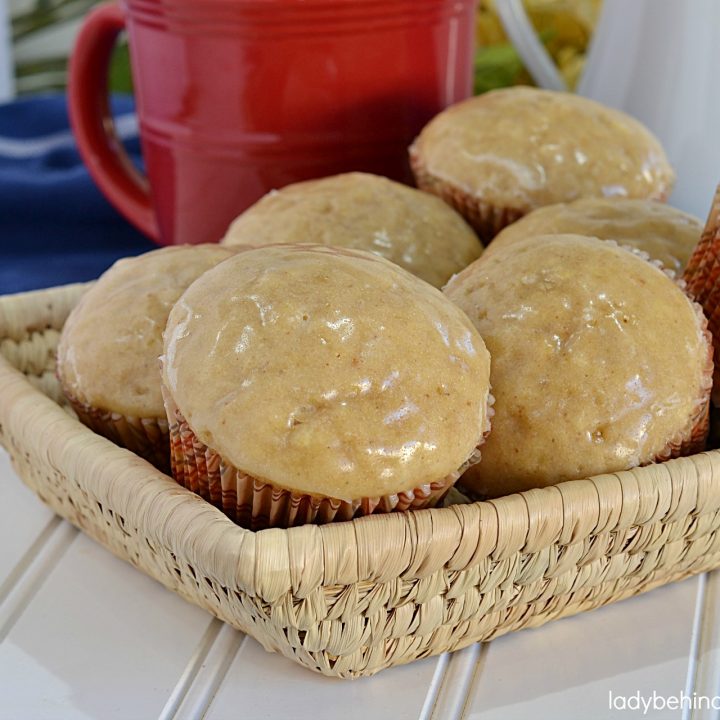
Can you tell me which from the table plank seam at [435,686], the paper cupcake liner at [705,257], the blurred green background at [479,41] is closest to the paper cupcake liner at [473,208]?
the paper cupcake liner at [705,257]

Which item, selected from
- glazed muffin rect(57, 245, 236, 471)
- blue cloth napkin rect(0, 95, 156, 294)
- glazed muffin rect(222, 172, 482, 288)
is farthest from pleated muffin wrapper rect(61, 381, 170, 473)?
blue cloth napkin rect(0, 95, 156, 294)

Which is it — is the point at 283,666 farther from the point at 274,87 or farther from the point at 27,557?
the point at 274,87

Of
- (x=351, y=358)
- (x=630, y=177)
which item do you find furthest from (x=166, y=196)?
(x=351, y=358)

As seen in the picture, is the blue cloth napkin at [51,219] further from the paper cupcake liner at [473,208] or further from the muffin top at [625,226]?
the muffin top at [625,226]

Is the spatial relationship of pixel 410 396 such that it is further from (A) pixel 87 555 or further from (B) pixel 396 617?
(A) pixel 87 555

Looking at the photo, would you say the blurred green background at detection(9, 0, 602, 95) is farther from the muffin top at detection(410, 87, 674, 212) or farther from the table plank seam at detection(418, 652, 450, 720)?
the table plank seam at detection(418, 652, 450, 720)

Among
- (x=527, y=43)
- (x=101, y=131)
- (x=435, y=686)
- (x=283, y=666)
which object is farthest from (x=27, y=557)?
(x=527, y=43)

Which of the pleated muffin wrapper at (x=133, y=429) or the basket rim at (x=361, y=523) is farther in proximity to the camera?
the pleated muffin wrapper at (x=133, y=429)
